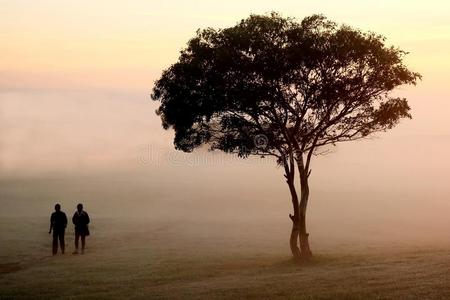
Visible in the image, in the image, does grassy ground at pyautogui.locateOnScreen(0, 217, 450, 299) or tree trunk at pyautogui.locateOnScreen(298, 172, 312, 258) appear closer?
grassy ground at pyautogui.locateOnScreen(0, 217, 450, 299)

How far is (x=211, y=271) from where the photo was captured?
40344 millimetres

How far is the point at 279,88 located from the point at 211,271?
1235 cm

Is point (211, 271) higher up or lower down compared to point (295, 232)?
lower down

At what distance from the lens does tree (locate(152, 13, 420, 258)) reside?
4322 centimetres

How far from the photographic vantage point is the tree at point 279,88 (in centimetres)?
4322

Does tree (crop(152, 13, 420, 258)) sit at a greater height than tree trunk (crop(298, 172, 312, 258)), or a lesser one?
greater

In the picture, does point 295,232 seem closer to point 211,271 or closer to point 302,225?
point 302,225

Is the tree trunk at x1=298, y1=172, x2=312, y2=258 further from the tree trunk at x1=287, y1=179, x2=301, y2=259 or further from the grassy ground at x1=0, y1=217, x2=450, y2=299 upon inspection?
the grassy ground at x1=0, y1=217, x2=450, y2=299

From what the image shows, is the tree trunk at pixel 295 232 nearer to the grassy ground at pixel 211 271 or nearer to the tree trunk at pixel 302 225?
the tree trunk at pixel 302 225

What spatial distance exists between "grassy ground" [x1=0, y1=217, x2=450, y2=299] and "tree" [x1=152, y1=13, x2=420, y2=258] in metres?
6.25

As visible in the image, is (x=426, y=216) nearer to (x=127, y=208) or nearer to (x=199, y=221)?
(x=199, y=221)

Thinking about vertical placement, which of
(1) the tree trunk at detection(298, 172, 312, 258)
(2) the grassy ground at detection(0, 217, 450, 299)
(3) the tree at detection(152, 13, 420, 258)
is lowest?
(2) the grassy ground at detection(0, 217, 450, 299)

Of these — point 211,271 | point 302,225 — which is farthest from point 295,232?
point 211,271

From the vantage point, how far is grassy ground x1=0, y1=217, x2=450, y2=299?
1236 inches
